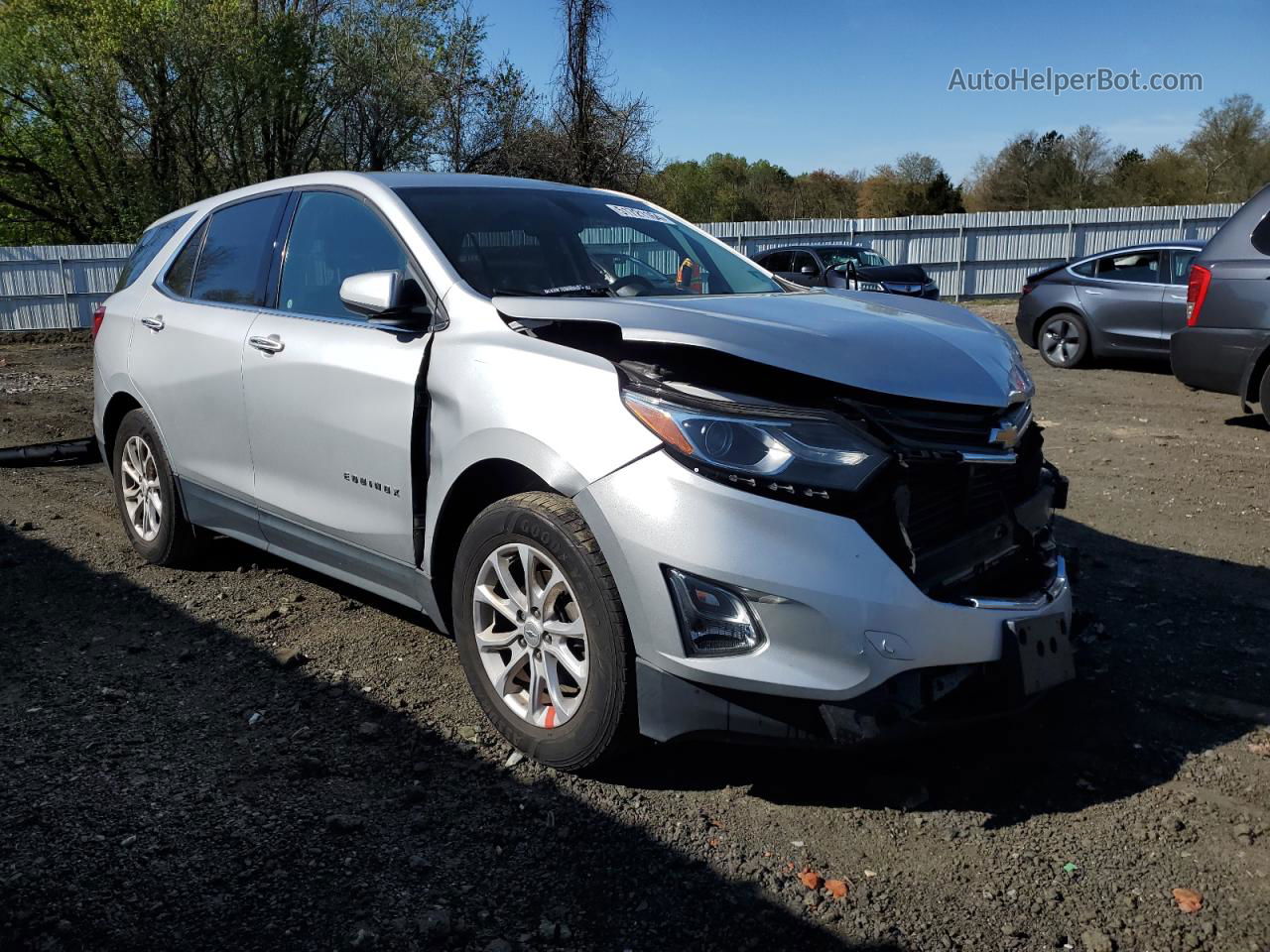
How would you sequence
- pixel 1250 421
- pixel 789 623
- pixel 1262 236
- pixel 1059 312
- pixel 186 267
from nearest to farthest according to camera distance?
pixel 789 623 < pixel 186 267 < pixel 1262 236 < pixel 1250 421 < pixel 1059 312

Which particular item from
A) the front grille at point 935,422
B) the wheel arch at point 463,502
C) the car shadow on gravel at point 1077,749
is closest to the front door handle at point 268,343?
the wheel arch at point 463,502

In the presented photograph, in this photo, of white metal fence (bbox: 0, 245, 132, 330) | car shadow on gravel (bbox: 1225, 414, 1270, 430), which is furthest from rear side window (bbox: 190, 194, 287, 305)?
white metal fence (bbox: 0, 245, 132, 330)

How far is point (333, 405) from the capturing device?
3676 mm

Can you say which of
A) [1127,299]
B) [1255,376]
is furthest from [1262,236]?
[1127,299]

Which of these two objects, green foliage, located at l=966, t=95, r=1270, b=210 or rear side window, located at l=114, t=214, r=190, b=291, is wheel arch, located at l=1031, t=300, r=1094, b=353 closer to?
rear side window, located at l=114, t=214, r=190, b=291

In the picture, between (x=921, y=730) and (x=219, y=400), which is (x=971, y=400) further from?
(x=219, y=400)

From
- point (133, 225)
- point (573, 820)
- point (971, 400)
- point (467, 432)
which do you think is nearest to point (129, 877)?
point (573, 820)

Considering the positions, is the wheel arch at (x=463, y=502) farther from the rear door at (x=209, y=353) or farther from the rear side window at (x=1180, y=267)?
the rear side window at (x=1180, y=267)

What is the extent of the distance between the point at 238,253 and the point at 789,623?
315cm

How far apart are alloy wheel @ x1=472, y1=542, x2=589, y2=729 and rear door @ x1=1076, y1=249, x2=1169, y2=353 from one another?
11.0 meters

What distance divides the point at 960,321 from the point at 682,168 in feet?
193

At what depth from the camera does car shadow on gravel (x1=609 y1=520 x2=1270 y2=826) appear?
3000 mm

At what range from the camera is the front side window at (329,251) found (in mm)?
3744

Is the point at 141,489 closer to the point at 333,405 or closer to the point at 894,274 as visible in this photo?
the point at 333,405
